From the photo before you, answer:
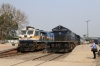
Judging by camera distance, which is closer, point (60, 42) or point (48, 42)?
point (60, 42)

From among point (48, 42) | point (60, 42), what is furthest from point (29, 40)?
point (60, 42)

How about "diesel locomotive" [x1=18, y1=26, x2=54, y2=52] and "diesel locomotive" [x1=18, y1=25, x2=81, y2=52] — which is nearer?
"diesel locomotive" [x1=18, y1=25, x2=81, y2=52]

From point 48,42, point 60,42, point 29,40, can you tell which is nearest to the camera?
point 60,42

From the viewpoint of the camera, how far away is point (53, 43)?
72.3ft

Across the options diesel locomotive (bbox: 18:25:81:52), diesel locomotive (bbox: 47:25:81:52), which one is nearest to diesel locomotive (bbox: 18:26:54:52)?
diesel locomotive (bbox: 18:25:81:52)

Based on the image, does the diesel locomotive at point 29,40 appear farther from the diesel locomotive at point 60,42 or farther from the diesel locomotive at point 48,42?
the diesel locomotive at point 60,42

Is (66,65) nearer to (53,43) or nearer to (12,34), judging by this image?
(53,43)

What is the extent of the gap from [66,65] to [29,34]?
1399 centimetres

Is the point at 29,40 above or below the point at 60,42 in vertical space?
above

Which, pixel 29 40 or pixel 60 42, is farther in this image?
pixel 29 40

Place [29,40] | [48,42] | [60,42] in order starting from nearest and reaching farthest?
1. [60,42]
2. [48,42]
3. [29,40]

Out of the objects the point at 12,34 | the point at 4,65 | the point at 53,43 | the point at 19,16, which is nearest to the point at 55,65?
the point at 4,65

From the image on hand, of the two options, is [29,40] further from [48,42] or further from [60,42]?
[60,42]

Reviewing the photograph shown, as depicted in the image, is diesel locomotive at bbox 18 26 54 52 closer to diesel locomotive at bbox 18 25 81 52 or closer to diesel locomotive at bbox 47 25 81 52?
diesel locomotive at bbox 18 25 81 52
